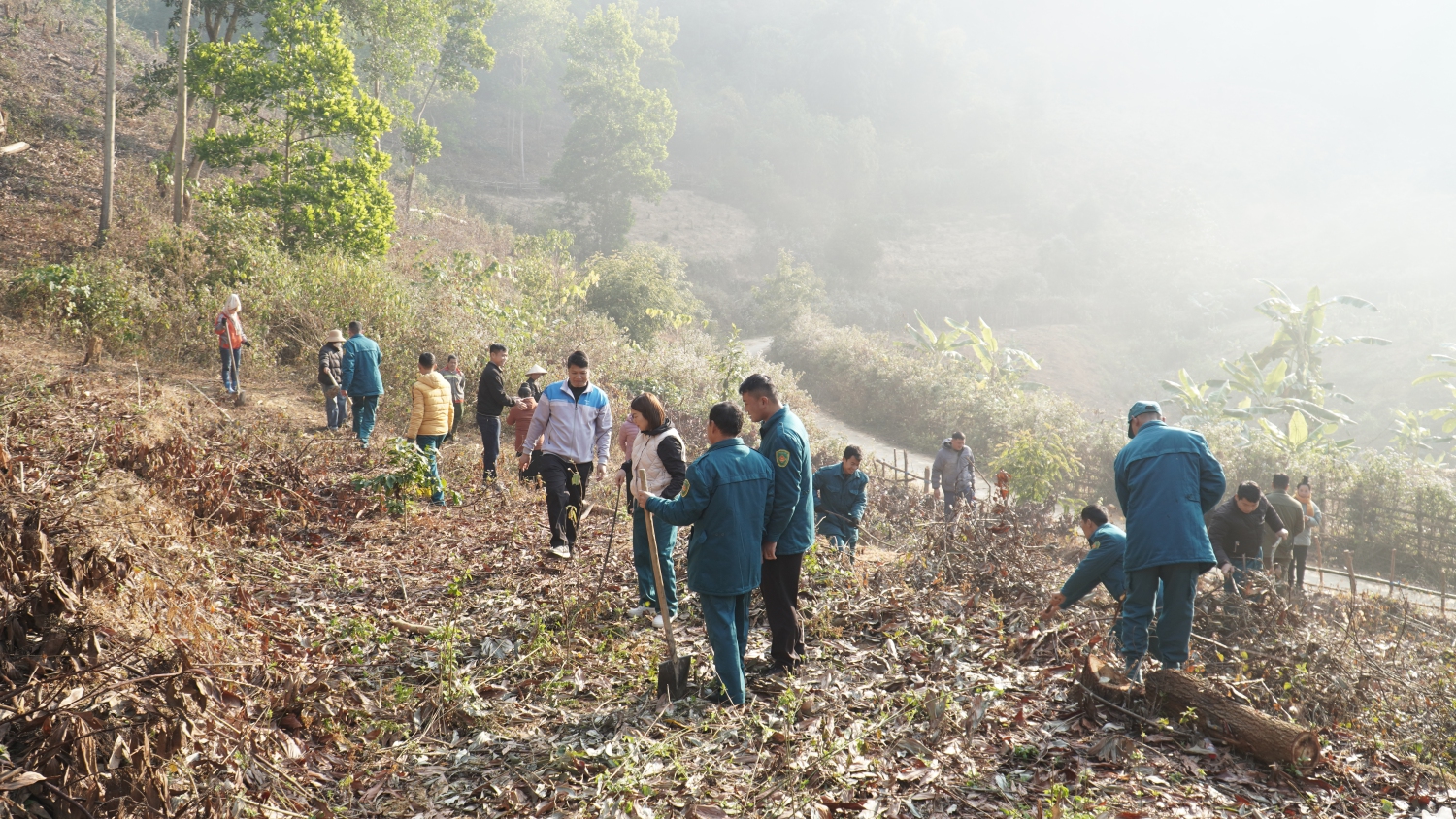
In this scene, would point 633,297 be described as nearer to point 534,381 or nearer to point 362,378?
point 534,381

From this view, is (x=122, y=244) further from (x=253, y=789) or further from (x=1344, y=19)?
(x=1344, y=19)

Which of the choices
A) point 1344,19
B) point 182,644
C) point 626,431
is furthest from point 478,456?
point 1344,19

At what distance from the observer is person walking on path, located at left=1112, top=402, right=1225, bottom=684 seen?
4645 millimetres

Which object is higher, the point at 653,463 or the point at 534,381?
the point at 534,381

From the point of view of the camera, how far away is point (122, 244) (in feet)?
49.7

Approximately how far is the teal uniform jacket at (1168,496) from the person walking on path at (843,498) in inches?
118

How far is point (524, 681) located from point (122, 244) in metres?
15.9

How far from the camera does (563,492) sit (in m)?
6.48

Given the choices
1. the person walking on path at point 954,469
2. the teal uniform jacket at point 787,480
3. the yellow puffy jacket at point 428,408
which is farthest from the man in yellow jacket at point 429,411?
the person walking on path at point 954,469

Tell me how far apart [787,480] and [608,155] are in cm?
4354

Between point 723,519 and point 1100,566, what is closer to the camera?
point 723,519

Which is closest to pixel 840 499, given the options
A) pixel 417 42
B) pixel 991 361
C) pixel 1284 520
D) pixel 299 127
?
pixel 1284 520

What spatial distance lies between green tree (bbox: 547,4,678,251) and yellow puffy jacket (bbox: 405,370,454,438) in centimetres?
3642

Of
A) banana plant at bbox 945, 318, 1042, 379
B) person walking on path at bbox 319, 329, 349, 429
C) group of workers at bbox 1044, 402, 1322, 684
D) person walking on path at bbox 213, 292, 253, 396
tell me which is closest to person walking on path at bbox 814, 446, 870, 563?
group of workers at bbox 1044, 402, 1322, 684
